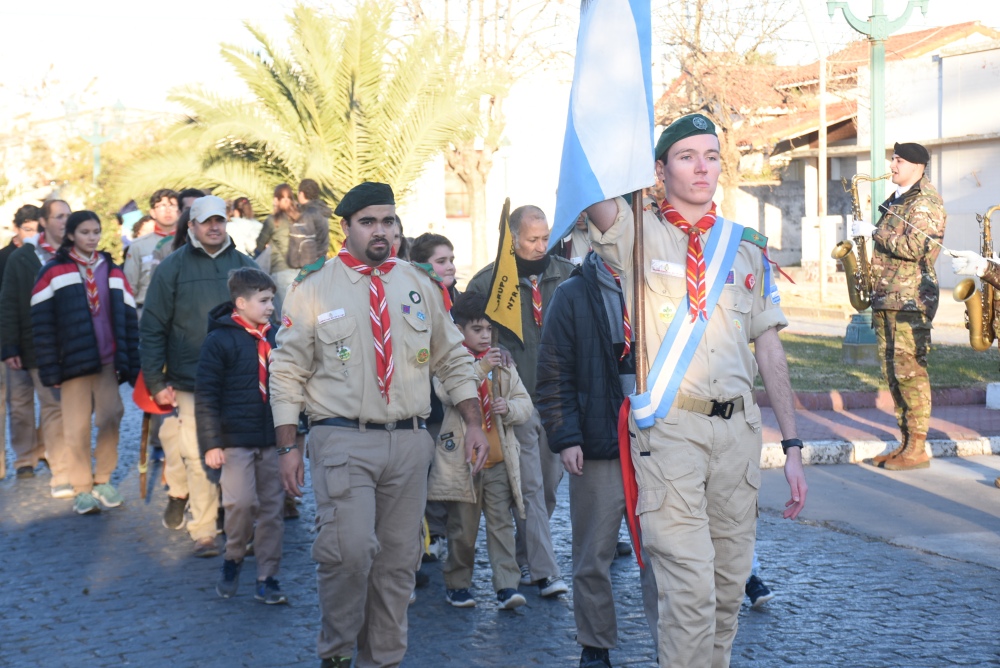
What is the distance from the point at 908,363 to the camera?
9805 millimetres

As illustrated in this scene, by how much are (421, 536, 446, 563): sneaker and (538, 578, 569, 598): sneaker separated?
3.54ft

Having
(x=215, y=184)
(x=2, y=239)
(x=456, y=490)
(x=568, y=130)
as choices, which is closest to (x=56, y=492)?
(x=456, y=490)

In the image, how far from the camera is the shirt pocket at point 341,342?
520 centimetres

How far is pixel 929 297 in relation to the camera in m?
9.83

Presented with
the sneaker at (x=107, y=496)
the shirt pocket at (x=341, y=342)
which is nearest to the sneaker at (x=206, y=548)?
the sneaker at (x=107, y=496)

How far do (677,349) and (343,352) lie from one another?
1.49 m

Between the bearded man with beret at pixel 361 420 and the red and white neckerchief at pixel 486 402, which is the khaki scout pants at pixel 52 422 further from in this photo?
the bearded man with beret at pixel 361 420

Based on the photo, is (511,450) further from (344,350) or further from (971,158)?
(971,158)

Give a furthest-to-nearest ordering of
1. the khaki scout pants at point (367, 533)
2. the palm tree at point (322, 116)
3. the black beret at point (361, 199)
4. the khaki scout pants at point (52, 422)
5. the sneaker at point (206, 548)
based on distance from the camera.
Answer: the palm tree at point (322, 116) → the khaki scout pants at point (52, 422) → the sneaker at point (206, 548) → the black beret at point (361, 199) → the khaki scout pants at point (367, 533)

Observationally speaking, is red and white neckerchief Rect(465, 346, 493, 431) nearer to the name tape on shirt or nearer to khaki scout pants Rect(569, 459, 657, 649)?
khaki scout pants Rect(569, 459, 657, 649)

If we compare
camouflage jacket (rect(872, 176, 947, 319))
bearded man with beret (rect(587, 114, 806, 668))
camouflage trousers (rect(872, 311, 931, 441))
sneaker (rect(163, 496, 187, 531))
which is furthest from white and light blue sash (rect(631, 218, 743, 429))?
camouflage trousers (rect(872, 311, 931, 441))

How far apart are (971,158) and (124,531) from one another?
2664cm

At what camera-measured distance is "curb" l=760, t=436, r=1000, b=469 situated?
10320 millimetres

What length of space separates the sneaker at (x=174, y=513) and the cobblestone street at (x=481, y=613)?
0.32 m
